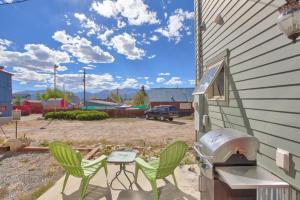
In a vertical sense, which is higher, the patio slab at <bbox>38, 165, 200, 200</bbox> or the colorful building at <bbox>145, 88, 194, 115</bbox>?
the colorful building at <bbox>145, 88, 194, 115</bbox>

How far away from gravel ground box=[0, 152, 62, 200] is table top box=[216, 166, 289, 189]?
3570mm

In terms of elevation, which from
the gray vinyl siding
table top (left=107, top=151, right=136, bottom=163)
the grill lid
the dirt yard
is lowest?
the dirt yard

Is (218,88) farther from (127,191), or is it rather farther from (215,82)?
(127,191)

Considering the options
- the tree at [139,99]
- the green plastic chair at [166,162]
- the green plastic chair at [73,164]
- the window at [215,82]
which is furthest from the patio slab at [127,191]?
the tree at [139,99]

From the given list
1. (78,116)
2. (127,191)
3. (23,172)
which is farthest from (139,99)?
(127,191)

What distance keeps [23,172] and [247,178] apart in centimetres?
512

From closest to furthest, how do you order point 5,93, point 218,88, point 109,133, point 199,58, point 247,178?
point 247,178 → point 218,88 → point 199,58 → point 109,133 → point 5,93

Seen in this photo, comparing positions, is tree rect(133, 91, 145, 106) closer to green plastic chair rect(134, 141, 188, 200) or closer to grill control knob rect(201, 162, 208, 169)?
green plastic chair rect(134, 141, 188, 200)

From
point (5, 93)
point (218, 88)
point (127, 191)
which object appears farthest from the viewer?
point (5, 93)

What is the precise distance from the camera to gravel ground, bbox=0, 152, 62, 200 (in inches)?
183

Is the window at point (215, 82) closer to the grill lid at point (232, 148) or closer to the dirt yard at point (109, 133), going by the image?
the grill lid at point (232, 148)

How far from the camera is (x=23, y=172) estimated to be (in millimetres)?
5754

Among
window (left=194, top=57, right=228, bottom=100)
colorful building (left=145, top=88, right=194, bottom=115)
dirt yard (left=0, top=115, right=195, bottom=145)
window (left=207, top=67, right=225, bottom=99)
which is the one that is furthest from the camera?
colorful building (left=145, top=88, right=194, bottom=115)

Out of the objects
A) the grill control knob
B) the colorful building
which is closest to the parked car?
the colorful building
